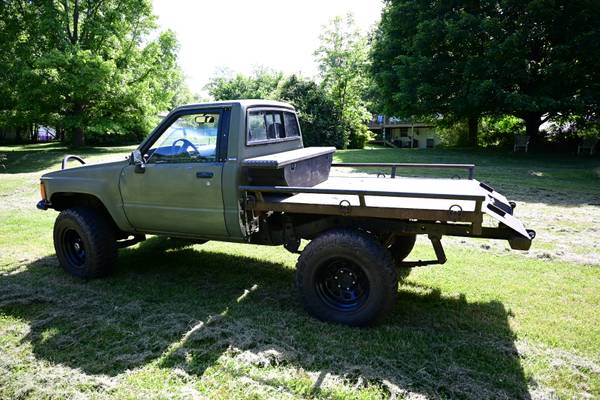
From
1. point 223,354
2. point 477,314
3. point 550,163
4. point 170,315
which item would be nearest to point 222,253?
point 170,315

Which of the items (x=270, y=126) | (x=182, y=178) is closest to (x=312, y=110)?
(x=270, y=126)

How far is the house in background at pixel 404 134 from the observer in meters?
43.2

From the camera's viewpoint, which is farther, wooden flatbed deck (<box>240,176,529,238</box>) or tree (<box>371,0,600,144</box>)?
tree (<box>371,0,600,144</box>)

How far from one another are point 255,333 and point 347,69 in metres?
30.8

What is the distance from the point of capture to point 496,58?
55.9 ft

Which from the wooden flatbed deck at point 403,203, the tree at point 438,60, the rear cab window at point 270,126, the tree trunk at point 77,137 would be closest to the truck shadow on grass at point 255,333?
the wooden flatbed deck at point 403,203

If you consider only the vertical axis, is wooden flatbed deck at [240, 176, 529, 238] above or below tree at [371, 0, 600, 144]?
below

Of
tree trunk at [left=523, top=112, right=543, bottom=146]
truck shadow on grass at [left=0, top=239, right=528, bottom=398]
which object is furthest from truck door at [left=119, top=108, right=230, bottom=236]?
tree trunk at [left=523, top=112, right=543, bottom=146]

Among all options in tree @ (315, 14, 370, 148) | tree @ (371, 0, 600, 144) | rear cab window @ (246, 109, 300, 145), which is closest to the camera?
rear cab window @ (246, 109, 300, 145)

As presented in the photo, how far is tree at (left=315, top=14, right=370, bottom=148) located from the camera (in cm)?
3212

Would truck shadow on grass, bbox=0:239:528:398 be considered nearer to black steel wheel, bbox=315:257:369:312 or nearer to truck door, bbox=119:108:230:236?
black steel wheel, bbox=315:257:369:312

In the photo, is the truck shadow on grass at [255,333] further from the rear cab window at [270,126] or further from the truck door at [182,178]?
the rear cab window at [270,126]

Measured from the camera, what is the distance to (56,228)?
16.9 ft

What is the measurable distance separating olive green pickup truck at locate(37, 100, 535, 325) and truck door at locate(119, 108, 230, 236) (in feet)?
0.04
